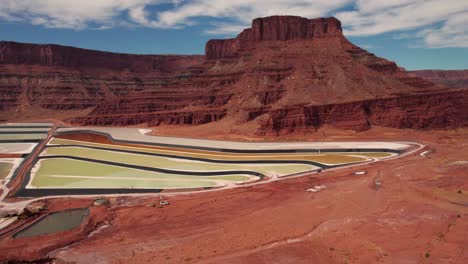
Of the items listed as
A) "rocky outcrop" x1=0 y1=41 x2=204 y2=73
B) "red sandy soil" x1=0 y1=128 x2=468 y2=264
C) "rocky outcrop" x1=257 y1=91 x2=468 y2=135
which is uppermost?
"rocky outcrop" x1=0 y1=41 x2=204 y2=73

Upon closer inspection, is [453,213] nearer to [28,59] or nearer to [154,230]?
[154,230]

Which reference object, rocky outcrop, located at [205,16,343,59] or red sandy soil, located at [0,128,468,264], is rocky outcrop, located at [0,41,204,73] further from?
red sandy soil, located at [0,128,468,264]

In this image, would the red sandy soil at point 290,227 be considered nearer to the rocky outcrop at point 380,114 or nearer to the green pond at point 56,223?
the green pond at point 56,223

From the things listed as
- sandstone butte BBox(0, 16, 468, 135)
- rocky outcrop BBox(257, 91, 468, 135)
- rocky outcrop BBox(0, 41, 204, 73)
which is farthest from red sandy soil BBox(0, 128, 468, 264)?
rocky outcrop BBox(0, 41, 204, 73)

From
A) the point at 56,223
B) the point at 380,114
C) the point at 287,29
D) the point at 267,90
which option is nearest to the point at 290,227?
the point at 56,223

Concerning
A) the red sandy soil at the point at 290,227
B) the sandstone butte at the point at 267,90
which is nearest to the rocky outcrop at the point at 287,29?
the sandstone butte at the point at 267,90

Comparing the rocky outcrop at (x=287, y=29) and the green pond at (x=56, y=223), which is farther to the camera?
the rocky outcrop at (x=287, y=29)

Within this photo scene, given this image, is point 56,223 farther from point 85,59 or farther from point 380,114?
point 85,59
